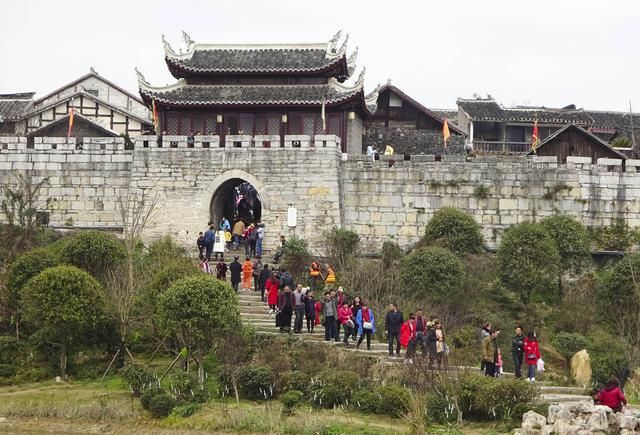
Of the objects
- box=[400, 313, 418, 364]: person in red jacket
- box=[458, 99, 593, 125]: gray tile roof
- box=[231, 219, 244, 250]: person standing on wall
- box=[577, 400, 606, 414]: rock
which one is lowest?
box=[577, 400, 606, 414]: rock

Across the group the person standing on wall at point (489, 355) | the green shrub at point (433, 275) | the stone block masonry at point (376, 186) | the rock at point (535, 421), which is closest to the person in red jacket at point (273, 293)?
the green shrub at point (433, 275)

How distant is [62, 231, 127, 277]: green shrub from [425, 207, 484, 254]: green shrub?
31.0 feet

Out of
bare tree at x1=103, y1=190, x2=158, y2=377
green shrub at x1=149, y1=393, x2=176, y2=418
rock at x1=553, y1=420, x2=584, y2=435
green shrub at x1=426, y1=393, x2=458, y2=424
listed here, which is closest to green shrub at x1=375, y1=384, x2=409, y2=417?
green shrub at x1=426, y1=393, x2=458, y2=424

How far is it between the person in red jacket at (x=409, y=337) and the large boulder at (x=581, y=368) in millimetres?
3991

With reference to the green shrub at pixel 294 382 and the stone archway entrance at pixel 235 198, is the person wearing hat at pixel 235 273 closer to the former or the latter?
the stone archway entrance at pixel 235 198

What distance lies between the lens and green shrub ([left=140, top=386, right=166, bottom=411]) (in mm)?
22344

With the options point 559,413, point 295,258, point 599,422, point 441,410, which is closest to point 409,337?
point 441,410

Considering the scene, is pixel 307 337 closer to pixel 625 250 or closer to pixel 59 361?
pixel 59 361

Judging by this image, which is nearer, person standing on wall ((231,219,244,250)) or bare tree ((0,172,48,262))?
bare tree ((0,172,48,262))

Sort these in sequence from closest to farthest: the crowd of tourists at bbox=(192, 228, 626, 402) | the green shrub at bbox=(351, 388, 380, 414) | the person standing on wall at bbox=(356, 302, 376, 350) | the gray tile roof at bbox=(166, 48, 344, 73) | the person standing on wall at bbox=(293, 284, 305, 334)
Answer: the green shrub at bbox=(351, 388, 380, 414)
the crowd of tourists at bbox=(192, 228, 626, 402)
the person standing on wall at bbox=(356, 302, 376, 350)
the person standing on wall at bbox=(293, 284, 305, 334)
the gray tile roof at bbox=(166, 48, 344, 73)

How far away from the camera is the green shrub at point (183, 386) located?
74.7ft

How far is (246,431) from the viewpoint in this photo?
21.2 m

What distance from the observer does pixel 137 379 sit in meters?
23.2

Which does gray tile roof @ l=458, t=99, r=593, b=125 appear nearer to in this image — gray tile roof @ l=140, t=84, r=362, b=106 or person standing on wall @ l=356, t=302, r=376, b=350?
gray tile roof @ l=140, t=84, r=362, b=106
